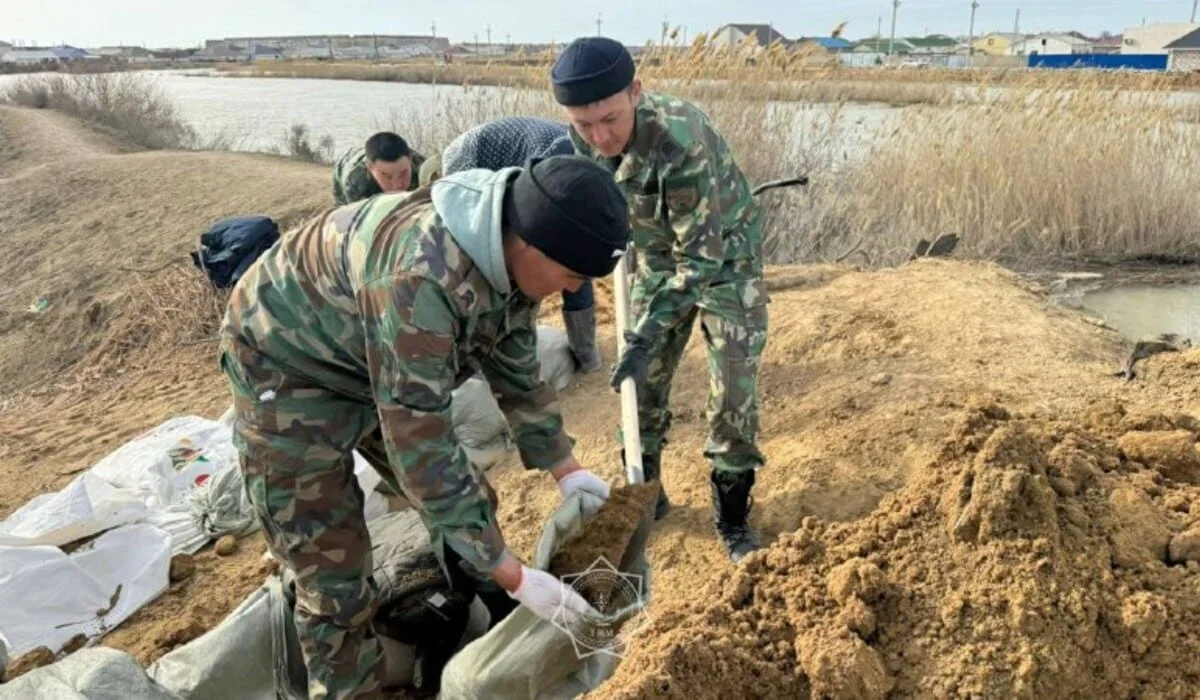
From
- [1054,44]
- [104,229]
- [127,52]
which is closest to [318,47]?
[127,52]

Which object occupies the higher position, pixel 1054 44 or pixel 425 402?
pixel 1054 44

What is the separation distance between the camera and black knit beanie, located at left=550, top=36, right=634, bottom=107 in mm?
2484

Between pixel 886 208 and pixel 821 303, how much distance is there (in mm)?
2463

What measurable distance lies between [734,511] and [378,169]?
2.34m

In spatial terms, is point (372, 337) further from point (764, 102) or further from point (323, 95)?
point (323, 95)

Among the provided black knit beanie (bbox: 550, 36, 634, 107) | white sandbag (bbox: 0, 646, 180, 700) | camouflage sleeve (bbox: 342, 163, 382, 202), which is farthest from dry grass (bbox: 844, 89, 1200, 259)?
white sandbag (bbox: 0, 646, 180, 700)

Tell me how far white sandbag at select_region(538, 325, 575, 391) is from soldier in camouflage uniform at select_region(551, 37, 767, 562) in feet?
4.68

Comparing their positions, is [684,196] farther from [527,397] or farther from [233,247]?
[233,247]

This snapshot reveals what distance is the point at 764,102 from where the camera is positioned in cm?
708

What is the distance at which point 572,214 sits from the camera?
5.02ft

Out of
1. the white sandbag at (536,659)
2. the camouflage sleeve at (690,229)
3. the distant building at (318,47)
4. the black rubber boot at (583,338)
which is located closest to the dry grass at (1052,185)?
the black rubber boot at (583,338)

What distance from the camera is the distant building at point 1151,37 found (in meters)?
38.4

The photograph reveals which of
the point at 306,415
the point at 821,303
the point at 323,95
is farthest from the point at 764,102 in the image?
the point at 323,95

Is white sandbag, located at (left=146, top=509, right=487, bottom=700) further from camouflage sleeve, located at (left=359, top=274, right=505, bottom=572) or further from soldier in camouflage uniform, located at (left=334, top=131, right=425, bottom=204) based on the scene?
soldier in camouflage uniform, located at (left=334, top=131, right=425, bottom=204)
